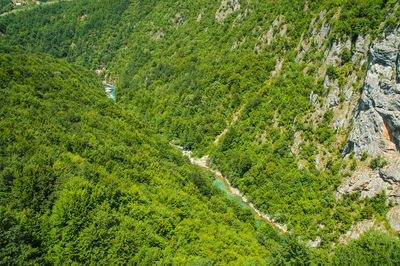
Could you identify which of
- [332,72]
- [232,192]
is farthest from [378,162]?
[232,192]

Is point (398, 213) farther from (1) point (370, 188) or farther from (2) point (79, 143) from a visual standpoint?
(2) point (79, 143)

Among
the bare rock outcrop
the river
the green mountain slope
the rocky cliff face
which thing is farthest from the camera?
the river

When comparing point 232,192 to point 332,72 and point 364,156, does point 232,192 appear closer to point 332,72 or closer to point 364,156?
point 364,156

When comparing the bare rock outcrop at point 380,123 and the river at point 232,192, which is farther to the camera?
the river at point 232,192

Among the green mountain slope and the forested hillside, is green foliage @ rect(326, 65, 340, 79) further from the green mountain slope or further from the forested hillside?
the green mountain slope

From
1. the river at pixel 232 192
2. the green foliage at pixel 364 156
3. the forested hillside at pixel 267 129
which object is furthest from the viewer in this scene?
the river at pixel 232 192

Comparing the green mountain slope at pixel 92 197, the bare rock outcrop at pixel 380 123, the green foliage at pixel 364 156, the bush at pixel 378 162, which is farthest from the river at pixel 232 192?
the bush at pixel 378 162

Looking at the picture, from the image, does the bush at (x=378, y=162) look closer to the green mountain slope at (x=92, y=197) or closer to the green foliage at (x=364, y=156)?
the green foliage at (x=364, y=156)

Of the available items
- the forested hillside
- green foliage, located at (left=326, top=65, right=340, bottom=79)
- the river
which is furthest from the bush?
the river

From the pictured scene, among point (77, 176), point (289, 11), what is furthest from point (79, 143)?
point (289, 11)
